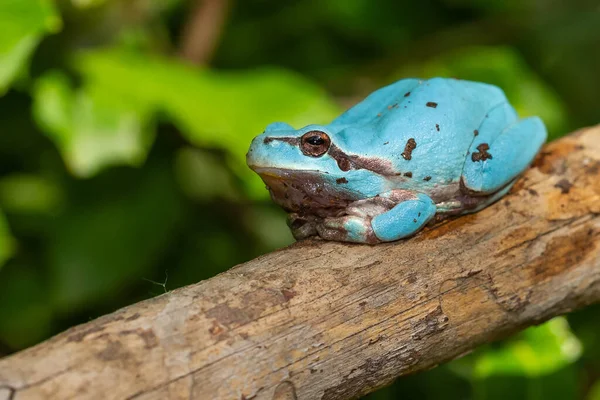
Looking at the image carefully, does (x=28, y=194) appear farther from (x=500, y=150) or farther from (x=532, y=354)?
(x=532, y=354)

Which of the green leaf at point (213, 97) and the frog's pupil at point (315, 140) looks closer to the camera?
the frog's pupil at point (315, 140)

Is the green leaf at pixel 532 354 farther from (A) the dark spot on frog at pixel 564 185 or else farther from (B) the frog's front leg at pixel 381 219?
(B) the frog's front leg at pixel 381 219

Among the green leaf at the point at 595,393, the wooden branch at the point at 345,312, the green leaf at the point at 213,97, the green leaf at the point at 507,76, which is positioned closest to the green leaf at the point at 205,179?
the green leaf at the point at 213,97

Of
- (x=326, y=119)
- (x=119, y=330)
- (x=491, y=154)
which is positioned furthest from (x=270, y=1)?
(x=119, y=330)

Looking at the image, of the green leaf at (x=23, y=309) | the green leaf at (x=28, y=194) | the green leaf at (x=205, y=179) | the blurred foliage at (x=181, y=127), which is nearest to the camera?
the blurred foliage at (x=181, y=127)

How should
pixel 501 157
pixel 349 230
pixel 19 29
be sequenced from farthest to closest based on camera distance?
pixel 19 29 → pixel 501 157 → pixel 349 230

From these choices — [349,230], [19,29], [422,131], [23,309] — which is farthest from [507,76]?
[23,309]

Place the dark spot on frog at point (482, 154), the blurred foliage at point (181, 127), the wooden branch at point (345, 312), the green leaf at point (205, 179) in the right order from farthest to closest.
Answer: the green leaf at point (205, 179) → the blurred foliage at point (181, 127) → the dark spot on frog at point (482, 154) → the wooden branch at point (345, 312)

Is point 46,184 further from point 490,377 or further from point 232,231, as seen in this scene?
point 490,377
